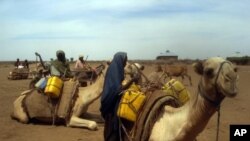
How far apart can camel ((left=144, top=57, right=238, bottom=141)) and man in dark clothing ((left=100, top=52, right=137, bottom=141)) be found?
29.5 inches

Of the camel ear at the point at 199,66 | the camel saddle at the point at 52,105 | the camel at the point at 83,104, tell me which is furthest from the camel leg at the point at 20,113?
the camel ear at the point at 199,66

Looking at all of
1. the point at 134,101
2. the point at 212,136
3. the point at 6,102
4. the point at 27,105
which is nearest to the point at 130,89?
the point at 134,101

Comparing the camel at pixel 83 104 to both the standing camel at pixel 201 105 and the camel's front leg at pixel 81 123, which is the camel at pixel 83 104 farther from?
the standing camel at pixel 201 105

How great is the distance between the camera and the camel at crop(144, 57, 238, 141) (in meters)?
4.38

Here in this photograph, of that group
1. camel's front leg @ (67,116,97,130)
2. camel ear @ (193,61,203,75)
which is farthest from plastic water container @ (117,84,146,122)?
camel's front leg @ (67,116,97,130)

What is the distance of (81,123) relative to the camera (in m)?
10.3

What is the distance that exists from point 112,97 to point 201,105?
1.77 meters

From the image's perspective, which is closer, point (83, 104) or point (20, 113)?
point (83, 104)

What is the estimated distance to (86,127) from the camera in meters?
10.3

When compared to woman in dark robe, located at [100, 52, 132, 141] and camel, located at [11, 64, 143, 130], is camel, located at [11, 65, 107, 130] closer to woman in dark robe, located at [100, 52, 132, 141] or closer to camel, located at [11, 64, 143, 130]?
camel, located at [11, 64, 143, 130]

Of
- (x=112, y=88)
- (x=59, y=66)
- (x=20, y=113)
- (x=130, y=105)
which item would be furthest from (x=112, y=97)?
(x=59, y=66)

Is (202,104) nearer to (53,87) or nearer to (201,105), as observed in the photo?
(201,105)

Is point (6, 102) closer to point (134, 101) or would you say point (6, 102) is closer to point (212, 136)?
point (212, 136)

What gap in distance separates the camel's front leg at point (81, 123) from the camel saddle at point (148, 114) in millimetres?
4089
